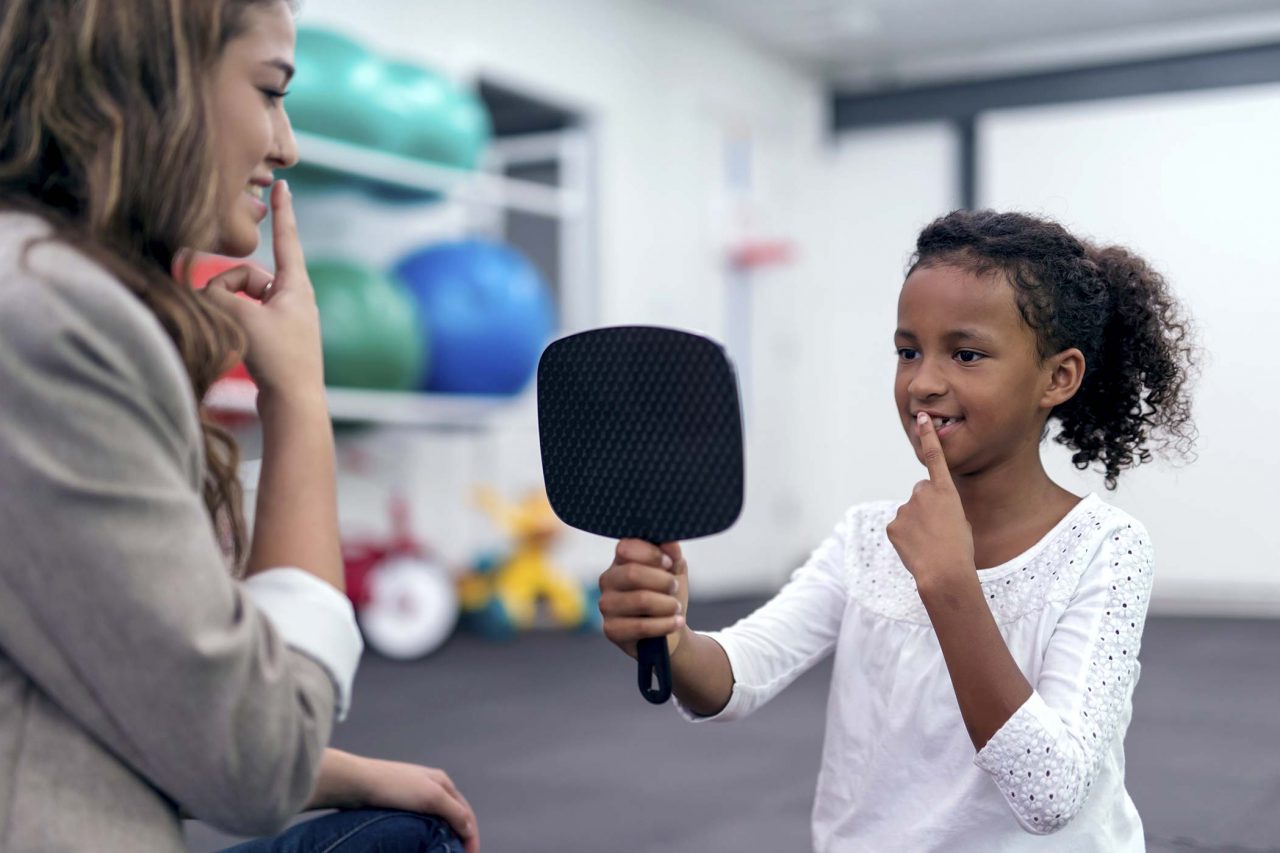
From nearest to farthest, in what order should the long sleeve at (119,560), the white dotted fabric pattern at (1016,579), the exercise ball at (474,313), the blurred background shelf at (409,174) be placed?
the long sleeve at (119,560), the white dotted fabric pattern at (1016,579), the blurred background shelf at (409,174), the exercise ball at (474,313)

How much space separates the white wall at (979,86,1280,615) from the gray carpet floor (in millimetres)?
1901

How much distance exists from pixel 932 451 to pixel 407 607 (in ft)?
9.82

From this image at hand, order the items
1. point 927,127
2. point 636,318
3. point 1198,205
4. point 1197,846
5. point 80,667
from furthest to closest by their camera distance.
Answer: point 927,127 → point 1198,205 → point 636,318 → point 1197,846 → point 80,667

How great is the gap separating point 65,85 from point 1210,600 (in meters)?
6.11

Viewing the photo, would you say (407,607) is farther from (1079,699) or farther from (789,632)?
(1079,699)

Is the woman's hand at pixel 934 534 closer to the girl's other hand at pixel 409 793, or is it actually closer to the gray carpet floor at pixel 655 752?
the girl's other hand at pixel 409 793

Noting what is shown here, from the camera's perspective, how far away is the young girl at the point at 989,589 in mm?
900

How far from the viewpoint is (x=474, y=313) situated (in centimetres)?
370

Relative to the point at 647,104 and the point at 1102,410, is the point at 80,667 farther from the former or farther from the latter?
the point at 647,104

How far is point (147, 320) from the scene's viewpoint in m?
0.59

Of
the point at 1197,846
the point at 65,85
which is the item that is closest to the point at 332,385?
the point at 1197,846

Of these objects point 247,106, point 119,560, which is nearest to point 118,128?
point 247,106

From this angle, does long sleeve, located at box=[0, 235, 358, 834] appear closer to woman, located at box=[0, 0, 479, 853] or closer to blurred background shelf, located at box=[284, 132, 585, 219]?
woman, located at box=[0, 0, 479, 853]

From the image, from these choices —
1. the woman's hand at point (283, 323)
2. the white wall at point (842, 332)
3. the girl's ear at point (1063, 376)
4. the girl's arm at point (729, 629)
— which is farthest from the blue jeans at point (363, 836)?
the white wall at point (842, 332)
